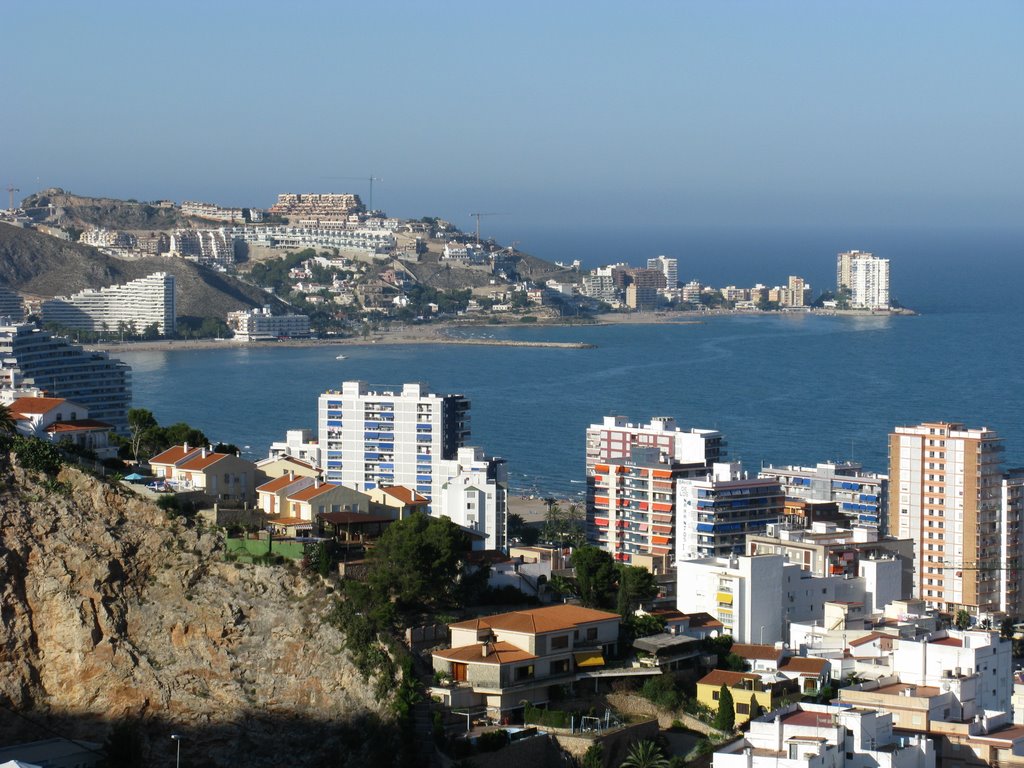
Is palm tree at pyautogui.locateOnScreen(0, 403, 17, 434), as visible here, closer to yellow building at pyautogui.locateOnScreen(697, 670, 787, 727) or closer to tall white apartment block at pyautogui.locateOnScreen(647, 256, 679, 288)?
yellow building at pyautogui.locateOnScreen(697, 670, 787, 727)

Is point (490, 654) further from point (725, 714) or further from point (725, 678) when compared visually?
point (725, 678)

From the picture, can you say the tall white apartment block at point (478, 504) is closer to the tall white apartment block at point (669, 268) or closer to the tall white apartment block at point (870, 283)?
the tall white apartment block at point (870, 283)

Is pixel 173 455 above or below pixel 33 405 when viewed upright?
below

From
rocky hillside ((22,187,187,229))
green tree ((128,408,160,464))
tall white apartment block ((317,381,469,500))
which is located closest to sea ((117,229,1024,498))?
tall white apartment block ((317,381,469,500))

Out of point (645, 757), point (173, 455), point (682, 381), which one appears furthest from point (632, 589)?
point (682, 381)

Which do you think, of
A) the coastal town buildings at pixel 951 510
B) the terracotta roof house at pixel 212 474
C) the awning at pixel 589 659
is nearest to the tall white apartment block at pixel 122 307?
the coastal town buildings at pixel 951 510

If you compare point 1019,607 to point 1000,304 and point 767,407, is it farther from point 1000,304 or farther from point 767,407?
point 1000,304
